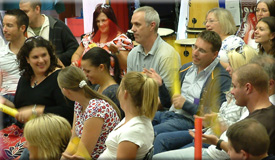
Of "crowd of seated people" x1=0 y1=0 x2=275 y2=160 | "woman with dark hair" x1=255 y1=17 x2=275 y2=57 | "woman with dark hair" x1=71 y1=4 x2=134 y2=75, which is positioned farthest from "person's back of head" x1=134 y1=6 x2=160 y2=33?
"woman with dark hair" x1=255 y1=17 x2=275 y2=57

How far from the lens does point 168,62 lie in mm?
3277

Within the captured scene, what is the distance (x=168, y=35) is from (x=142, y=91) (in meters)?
2.14

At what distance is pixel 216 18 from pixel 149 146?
1.98 m

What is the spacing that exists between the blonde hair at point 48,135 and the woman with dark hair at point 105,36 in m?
1.63

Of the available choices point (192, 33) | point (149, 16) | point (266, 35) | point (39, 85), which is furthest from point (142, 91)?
point (192, 33)

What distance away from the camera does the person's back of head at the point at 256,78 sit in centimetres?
223

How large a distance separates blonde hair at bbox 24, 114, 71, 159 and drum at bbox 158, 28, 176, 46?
225 cm

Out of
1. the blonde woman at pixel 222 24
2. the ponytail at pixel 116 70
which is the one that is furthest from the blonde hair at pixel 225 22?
the ponytail at pixel 116 70

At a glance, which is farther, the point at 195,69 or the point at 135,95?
the point at 195,69

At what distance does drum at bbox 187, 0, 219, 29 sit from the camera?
4555mm

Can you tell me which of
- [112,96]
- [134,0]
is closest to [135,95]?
[112,96]

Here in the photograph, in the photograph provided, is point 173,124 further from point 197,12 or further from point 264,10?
point 197,12

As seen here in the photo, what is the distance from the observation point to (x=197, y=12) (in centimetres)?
461

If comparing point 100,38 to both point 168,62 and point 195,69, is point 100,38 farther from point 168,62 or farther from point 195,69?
point 195,69
